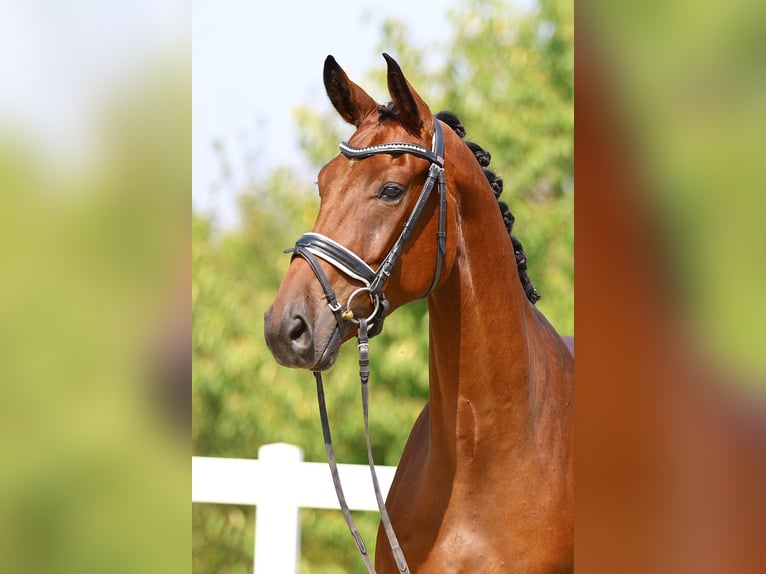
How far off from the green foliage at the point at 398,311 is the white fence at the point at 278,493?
2819 mm

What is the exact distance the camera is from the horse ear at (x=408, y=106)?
8.68 feet

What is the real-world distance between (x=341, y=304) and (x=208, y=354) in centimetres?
646

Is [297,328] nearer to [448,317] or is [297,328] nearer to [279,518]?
[448,317]

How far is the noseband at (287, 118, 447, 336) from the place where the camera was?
251cm

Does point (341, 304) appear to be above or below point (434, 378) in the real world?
above

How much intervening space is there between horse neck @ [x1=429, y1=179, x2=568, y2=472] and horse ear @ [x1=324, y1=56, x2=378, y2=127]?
51cm

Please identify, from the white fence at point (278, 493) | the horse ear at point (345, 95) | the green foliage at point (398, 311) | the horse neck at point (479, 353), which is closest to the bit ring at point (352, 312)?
the horse neck at point (479, 353)

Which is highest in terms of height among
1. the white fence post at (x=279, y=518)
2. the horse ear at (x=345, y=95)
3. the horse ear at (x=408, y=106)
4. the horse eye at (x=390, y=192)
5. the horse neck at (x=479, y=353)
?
the horse ear at (x=345, y=95)

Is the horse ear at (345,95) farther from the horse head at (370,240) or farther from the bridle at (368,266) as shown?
the bridle at (368,266)

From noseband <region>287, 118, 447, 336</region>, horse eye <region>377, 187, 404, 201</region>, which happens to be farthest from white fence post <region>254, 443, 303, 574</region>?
horse eye <region>377, 187, 404, 201</region>
